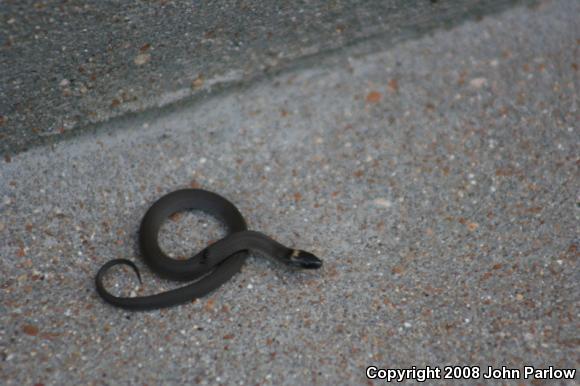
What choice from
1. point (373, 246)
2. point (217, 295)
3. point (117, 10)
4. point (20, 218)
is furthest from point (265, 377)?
point (117, 10)

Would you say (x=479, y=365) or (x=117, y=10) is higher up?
(x=117, y=10)

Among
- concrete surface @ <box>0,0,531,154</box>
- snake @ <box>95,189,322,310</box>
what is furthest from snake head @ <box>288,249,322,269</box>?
concrete surface @ <box>0,0,531,154</box>

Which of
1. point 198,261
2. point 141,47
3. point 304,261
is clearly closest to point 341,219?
point 304,261

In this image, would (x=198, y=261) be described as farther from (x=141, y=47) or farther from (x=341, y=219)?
(x=141, y=47)

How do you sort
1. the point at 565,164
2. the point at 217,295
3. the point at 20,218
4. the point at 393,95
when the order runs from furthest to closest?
the point at 393,95 → the point at 565,164 → the point at 20,218 → the point at 217,295

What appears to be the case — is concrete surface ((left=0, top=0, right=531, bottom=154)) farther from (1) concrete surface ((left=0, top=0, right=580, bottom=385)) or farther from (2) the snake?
(2) the snake

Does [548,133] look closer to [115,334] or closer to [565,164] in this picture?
[565,164]

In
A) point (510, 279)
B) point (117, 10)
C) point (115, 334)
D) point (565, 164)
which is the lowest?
point (115, 334)
